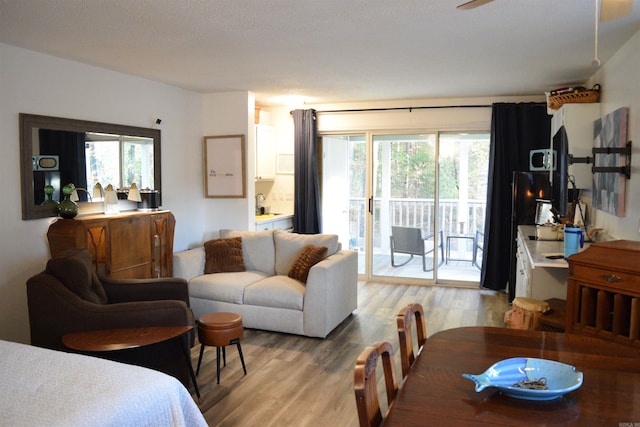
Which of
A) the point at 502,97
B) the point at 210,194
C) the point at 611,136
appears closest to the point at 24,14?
the point at 210,194

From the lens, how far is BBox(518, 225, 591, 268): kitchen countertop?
3.03 metres

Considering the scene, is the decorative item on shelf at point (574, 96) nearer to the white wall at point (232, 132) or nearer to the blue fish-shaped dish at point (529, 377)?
the white wall at point (232, 132)

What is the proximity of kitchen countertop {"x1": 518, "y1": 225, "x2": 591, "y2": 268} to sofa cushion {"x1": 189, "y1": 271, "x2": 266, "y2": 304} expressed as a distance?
2.51 metres

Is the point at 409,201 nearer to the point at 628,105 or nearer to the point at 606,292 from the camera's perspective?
the point at 628,105

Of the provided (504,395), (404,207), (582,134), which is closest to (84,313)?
(504,395)

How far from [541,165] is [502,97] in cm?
97

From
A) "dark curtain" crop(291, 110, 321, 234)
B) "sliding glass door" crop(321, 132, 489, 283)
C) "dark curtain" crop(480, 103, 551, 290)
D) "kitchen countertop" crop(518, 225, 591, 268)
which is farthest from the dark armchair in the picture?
"dark curtain" crop(480, 103, 551, 290)

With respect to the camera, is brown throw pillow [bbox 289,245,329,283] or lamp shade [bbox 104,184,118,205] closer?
lamp shade [bbox 104,184,118,205]

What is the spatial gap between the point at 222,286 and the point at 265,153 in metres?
2.40

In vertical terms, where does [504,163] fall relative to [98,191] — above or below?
above

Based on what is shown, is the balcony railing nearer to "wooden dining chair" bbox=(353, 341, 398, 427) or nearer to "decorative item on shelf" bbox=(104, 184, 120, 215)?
"decorative item on shelf" bbox=(104, 184, 120, 215)

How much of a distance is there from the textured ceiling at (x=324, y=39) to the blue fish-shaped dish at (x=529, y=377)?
1.99 metres

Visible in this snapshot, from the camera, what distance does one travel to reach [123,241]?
407cm

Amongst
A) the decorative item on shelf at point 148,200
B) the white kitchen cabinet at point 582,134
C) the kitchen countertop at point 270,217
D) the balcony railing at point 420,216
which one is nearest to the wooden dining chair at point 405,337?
the white kitchen cabinet at point 582,134
